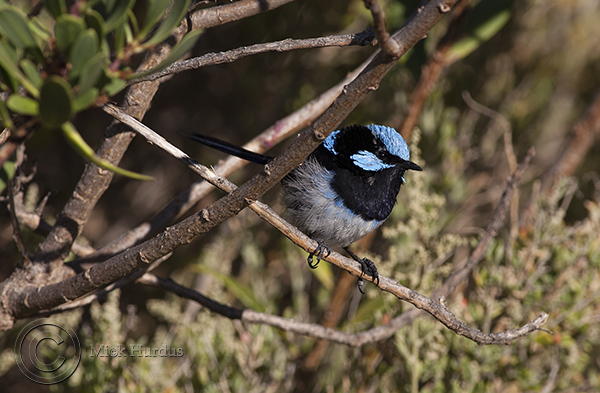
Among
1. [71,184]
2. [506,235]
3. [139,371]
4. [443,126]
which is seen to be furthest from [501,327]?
[71,184]

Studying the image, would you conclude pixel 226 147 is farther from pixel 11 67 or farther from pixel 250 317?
pixel 11 67

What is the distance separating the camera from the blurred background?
249 cm

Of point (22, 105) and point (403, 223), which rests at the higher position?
point (22, 105)

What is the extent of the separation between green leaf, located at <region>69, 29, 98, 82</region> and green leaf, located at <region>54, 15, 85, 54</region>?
1cm

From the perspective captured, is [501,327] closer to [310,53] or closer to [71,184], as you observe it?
[310,53]

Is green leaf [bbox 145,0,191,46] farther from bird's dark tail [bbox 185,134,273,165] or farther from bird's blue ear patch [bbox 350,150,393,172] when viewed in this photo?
bird's blue ear patch [bbox 350,150,393,172]

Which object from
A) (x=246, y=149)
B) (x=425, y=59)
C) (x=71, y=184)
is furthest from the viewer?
(x=71, y=184)

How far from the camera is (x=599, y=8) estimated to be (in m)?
4.24

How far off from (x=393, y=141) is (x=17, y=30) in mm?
1720

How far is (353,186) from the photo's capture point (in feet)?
7.91

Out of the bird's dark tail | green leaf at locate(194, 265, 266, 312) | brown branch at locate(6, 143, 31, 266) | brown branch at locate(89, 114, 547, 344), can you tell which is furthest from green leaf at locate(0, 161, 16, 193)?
green leaf at locate(194, 265, 266, 312)

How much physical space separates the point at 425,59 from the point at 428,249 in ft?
3.87

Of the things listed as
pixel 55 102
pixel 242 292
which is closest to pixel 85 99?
pixel 55 102

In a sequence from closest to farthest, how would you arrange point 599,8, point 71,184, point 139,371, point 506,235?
point 139,371, point 506,235, point 71,184, point 599,8
